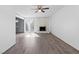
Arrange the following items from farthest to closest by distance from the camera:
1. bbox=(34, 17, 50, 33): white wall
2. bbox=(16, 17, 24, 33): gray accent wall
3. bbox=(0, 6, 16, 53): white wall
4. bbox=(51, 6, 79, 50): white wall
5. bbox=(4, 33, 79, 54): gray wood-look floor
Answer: bbox=(34, 17, 50, 33): white wall
bbox=(16, 17, 24, 33): gray accent wall
bbox=(51, 6, 79, 50): white wall
bbox=(4, 33, 79, 54): gray wood-look floor
bbox=(0, 6, 16, 53): white wall

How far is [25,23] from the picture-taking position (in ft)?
41.5

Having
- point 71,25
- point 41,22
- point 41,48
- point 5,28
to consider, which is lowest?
point 41,48

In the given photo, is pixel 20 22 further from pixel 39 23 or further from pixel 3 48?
pixel 3 48

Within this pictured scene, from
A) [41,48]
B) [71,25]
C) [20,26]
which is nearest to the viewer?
[41,48]

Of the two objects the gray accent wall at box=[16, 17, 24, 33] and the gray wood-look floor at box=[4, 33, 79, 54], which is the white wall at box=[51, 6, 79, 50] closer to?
the gray wood-look floor at box=[4, 33, 79, 54]

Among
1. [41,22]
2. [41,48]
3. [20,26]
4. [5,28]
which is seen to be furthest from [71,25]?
[20,26]

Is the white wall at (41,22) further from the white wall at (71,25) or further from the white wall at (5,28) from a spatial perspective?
the white wall at (5,28)

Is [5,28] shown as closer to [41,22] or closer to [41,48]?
[41,48]

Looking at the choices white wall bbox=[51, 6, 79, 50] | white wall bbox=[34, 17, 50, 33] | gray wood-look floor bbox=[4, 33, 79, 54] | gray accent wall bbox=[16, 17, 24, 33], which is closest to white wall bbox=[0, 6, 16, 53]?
gray wood-look floor bbox=[4, 33, 79, 54]
